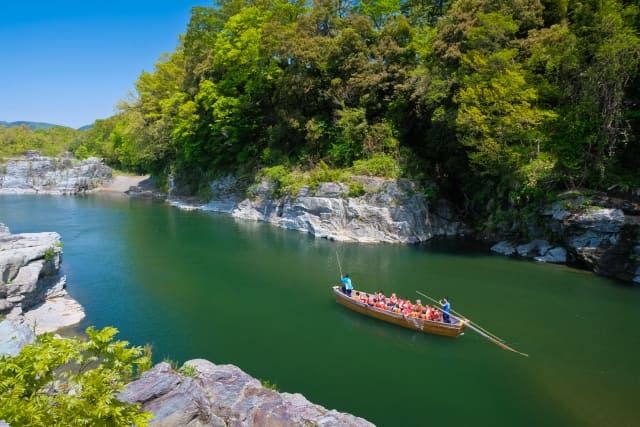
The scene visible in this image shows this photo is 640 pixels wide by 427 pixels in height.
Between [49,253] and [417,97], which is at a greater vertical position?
[417,97]

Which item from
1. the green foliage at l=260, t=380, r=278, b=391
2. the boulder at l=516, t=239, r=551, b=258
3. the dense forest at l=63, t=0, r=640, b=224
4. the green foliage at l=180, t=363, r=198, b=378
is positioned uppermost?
the dense forest at l=63, t=0, r=640, b=224

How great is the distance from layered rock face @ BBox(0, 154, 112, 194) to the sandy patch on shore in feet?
8.41

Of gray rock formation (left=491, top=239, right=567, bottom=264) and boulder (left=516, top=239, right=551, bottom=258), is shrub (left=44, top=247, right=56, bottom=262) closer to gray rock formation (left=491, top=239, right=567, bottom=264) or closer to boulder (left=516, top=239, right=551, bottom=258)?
gray rock formation (left=491, top=239, right=567, bottom=264)

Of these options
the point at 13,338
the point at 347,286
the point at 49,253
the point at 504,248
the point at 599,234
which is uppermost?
the point at 599,234

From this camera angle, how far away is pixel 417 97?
1399 inches

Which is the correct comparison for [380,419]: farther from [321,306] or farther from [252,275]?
[252,275]

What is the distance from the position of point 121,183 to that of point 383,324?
69.9m

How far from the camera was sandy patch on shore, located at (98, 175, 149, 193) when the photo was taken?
246 feet

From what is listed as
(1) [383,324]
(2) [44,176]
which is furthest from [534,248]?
(2) [44,176]

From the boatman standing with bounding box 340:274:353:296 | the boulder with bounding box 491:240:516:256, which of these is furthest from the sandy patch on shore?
the boatman standing with bounding box 340:274:353:296

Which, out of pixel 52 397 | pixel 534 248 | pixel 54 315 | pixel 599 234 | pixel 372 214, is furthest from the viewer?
pixel 372 214

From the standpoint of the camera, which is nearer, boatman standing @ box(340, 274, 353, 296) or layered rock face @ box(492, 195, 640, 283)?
boatman standing @ box(340, 274, 353, 296)

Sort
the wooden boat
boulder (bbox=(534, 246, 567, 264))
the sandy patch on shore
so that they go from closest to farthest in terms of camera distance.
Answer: the wooden boat, boulder (bbox=(534, 246, 567, 264)), the sandy patch on shore

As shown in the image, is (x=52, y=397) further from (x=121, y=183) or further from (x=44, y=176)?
(x=44, y=176)
